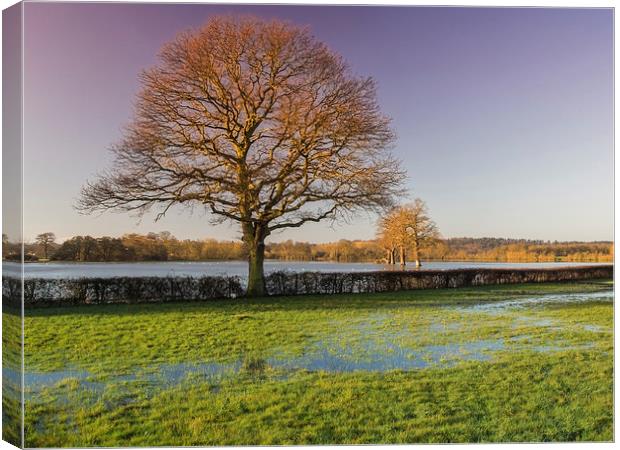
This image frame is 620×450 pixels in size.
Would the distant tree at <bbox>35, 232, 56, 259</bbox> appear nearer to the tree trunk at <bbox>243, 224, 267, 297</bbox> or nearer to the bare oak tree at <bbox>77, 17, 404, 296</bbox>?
the bare oak tree at <bbox>77, 17, 404, 296</bbox>

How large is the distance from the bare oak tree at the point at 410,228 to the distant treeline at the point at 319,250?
14cm

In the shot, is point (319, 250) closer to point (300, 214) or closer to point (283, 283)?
point (300, 214)

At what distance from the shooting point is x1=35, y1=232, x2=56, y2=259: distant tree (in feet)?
21.6

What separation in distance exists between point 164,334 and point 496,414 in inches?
154

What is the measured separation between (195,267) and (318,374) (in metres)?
2.25

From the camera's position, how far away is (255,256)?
748 cm

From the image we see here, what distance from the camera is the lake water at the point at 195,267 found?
710cm

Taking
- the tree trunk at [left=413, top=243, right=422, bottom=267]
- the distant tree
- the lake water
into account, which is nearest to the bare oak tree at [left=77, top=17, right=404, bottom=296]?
the lake water

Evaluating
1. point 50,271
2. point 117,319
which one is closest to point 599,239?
point 117,319

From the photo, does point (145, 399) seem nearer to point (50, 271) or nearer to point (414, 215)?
point (50, 271)

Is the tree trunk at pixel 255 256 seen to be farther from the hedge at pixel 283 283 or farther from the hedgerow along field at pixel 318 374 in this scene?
the hedgerow along field at pixel 318 374

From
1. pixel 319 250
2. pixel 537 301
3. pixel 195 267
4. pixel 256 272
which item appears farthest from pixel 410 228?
pixel 195 267

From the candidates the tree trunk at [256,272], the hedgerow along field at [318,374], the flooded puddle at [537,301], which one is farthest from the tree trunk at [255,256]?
the flooded puddle at [537,301]

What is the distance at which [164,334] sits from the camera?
6.92m
